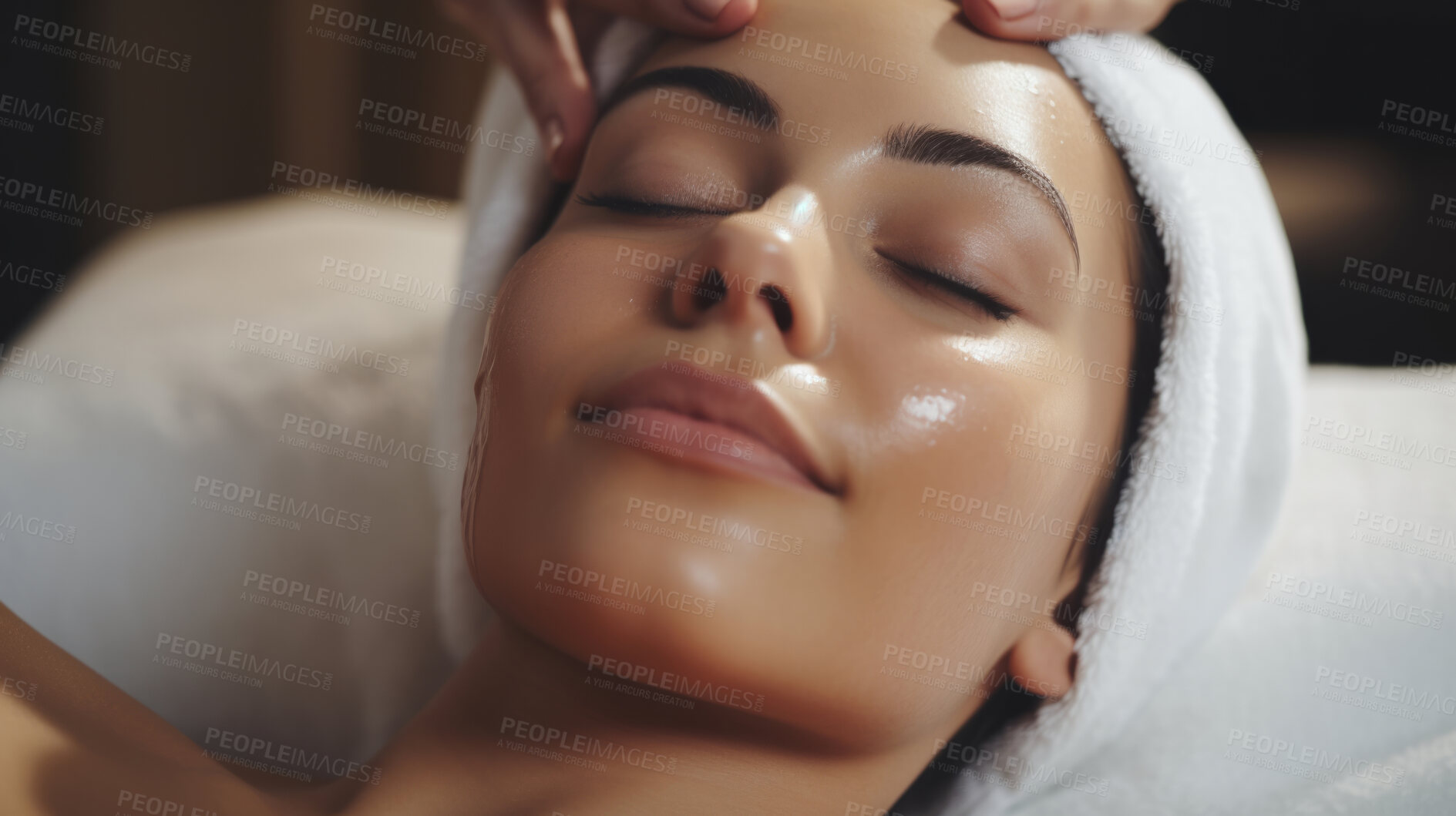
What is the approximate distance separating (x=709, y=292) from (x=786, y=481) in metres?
0.16

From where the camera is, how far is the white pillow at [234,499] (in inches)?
47.3

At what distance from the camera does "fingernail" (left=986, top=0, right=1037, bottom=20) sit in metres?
0.92

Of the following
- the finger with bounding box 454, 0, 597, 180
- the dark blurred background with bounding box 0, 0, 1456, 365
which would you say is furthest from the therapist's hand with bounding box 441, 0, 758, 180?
the dark blurred background with bounding box 0, 0, 1456, 365

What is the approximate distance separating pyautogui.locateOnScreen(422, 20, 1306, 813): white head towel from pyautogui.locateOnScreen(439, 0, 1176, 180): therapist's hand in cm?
3

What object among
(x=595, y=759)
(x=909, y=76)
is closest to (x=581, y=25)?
(x=909, y=76)

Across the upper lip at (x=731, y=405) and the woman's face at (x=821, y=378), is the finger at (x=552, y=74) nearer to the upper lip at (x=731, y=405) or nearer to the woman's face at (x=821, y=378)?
the woman's face at (x=821, y=378)

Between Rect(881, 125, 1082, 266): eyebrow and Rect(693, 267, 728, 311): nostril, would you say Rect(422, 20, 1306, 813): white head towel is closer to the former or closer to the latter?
Rect(881, 125, 1082, 266): eyebrow

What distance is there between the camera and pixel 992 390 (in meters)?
0.80

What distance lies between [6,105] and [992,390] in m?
2.12

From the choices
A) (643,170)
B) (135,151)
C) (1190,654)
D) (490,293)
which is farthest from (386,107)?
(1190,654)

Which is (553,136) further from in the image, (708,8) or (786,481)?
(786,481)

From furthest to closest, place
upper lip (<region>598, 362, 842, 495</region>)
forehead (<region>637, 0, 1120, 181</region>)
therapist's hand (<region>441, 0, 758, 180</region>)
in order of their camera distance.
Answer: therapist's hand (<region>441, 0, 758, 180</region>)
forehead (<region>637, 0, 1120, 181</region>)
upper lip (<region>598, 362, 842, 495</region>)

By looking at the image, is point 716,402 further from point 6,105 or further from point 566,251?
point 6,105

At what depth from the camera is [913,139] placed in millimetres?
836
